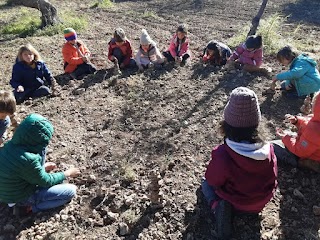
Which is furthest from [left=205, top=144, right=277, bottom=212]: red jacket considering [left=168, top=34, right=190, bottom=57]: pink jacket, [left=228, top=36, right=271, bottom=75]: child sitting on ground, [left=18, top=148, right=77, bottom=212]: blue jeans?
[left=168, top=34, right=190, bottom=57]: pink jacket

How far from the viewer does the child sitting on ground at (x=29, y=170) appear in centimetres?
325

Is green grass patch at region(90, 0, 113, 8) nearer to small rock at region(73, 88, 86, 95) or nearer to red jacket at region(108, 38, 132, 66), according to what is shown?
red jacket at region(108, 38, 132, 66)

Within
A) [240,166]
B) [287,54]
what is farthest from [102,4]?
[240,166]

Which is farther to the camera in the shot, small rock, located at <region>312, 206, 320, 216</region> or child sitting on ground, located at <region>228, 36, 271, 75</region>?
child sitting on ground, located at <region>228, 36, 271, 75</region>

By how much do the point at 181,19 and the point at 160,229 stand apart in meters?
9.34

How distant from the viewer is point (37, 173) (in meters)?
3.35

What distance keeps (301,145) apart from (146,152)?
6.12 ft

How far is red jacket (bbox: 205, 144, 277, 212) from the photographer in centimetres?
301

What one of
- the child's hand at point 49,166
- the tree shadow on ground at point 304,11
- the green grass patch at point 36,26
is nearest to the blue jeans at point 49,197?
the child's hand at point 49,166

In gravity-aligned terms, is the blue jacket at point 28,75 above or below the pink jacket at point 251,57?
below

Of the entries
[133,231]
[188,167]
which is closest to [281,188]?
[188,167]

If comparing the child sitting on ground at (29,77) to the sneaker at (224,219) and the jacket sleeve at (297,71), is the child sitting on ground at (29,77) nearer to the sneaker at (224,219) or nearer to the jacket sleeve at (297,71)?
the jacket sleeve at (297,71)

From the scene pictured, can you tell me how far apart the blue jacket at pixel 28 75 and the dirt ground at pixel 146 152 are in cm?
38

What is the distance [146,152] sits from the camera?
4562 mm
